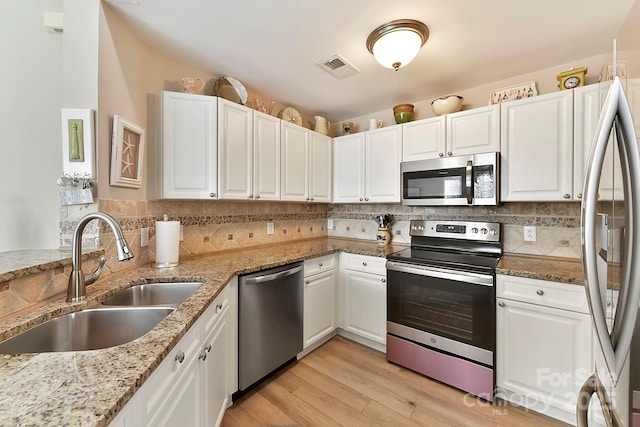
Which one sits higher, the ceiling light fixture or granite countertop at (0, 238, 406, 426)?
the ceiling light fixture

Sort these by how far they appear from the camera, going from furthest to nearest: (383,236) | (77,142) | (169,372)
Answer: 1. (383,236)
2. (77,142)
3. (169,372)

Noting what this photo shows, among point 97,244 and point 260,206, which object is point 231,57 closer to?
point 260,206

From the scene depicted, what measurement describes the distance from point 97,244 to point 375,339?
2147 mm

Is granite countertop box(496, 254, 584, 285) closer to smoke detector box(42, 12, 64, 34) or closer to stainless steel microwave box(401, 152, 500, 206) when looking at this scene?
stainless steel microwave box(401, 152, 500, 206)

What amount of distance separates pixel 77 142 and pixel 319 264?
1.79 metres

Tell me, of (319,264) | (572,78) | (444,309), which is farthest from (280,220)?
(572,78)

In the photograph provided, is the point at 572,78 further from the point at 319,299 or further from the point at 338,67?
the point at 319,299

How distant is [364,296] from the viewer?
7.72 feet

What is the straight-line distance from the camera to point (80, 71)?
4.49 feet

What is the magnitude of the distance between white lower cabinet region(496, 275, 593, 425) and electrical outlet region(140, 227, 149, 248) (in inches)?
94.6

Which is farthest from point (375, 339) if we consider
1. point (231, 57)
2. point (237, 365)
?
point (231, 57)

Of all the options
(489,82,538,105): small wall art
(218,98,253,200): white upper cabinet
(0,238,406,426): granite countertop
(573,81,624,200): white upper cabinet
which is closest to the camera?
(0,238,406,426): granite countertop

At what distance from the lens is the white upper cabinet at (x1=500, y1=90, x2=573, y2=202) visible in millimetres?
1781

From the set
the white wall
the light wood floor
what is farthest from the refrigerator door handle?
the white wall
